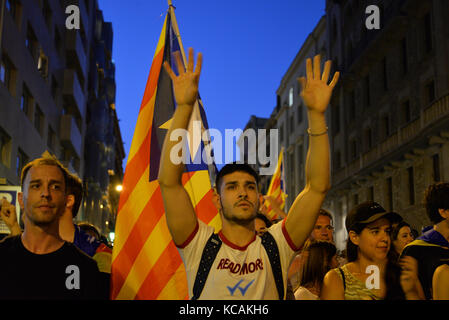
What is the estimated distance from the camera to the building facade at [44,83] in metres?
16.9

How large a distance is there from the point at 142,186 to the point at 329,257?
1926 millimetres

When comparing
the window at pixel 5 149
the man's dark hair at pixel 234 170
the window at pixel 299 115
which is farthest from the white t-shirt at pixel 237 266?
the window at pixel 299 115

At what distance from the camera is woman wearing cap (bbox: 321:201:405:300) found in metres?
3.98

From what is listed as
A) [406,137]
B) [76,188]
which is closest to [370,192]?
[406,137]

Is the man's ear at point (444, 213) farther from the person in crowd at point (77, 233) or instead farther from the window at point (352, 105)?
the window at point (352, 105)

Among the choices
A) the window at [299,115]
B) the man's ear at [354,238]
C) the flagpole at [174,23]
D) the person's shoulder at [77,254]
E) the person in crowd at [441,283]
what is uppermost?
the window at [299,115]

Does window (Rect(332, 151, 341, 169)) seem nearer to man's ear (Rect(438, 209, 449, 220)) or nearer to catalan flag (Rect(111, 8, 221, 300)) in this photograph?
catalan flag (Rect(111, 8, 221, 300))

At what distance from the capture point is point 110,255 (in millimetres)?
4844

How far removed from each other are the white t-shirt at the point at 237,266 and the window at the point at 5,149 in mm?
14465

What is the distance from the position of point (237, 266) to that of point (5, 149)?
15.4 metres
